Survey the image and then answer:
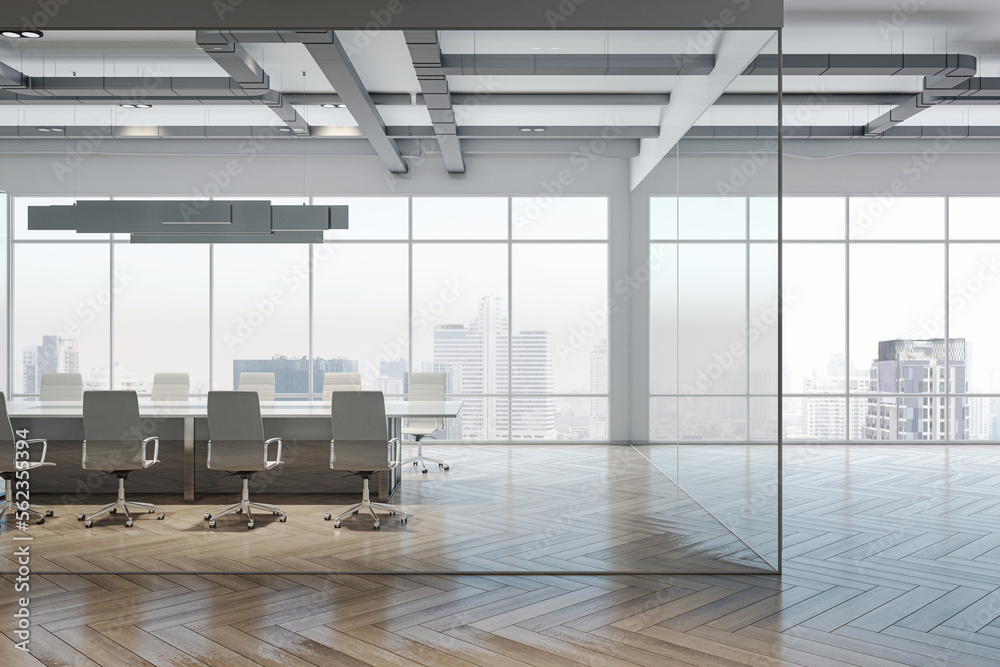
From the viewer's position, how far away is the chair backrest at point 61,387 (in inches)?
291

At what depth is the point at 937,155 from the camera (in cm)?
962

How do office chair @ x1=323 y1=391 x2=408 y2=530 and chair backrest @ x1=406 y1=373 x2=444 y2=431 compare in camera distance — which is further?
chair backrest @ x1=406 y1=373 x2=444 y2=431

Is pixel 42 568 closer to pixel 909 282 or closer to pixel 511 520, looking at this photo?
pixel 511 520

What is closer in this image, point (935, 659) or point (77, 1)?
point (935, 659)

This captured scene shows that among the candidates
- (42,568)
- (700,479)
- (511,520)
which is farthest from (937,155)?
(42,568)

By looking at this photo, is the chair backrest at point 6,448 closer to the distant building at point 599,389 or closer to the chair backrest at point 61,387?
the chair backrest at point 61,387

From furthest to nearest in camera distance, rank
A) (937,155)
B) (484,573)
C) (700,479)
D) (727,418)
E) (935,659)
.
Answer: (937,155) → (700,479) → (727,418) → (484,573) → (935,659)

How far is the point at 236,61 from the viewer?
5.54m

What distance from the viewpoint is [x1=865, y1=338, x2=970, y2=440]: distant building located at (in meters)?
9.72

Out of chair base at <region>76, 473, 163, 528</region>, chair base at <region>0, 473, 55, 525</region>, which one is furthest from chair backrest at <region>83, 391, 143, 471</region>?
chair base at <region>0, 473, 55, 525</region>

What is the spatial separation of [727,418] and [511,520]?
1.64 meters

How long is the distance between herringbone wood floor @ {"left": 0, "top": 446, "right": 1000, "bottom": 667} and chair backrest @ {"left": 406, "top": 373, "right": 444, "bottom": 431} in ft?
11.3

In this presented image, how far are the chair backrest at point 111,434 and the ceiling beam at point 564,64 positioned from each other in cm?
335

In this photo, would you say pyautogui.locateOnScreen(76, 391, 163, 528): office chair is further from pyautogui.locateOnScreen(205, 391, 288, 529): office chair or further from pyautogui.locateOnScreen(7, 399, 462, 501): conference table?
pyautogui.locateOnScreen(7, 399, 462, 501): conference table
